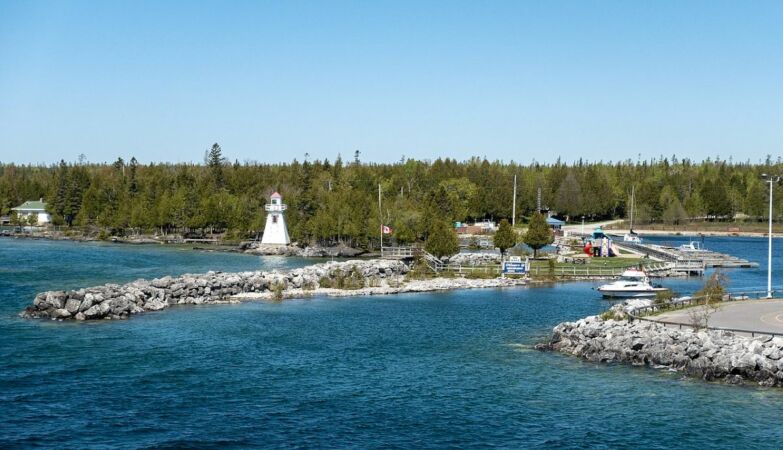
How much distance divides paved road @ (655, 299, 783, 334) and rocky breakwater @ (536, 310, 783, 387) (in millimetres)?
2529

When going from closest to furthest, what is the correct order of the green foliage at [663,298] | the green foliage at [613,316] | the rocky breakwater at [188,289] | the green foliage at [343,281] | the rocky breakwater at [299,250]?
the green foliage at [613,316] < the green foliage at [663,298] < the rocky breakwater at [188,289] < the green foliage at [343,281] < the rocky breakwater at [299,250]

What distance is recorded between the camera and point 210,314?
174ft

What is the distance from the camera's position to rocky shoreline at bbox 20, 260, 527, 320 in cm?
5059

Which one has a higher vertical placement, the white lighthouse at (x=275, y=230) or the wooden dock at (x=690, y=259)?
the white lighthouse at (x=275, y=230)

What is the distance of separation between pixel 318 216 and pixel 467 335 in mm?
75115

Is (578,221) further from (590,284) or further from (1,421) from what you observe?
(1,421)

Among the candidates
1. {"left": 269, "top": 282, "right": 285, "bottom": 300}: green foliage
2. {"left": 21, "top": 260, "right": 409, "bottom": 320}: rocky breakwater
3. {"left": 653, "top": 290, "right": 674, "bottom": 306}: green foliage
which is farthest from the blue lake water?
{"left": 269, "top": 282, "right": 285, "bottom": 300}: green foliage

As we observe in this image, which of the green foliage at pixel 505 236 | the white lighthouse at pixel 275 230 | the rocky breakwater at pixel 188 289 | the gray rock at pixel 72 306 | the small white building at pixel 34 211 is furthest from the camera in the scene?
the small white building at pixel 34 211

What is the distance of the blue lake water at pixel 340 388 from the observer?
93.0 ft

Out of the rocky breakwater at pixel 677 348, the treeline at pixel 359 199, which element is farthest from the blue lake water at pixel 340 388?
the treeline at pixel 359 199

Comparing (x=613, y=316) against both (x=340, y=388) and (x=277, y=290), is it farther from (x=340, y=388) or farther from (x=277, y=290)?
(x=277, y=290)

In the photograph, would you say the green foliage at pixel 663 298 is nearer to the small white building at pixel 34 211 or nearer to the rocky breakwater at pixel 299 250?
the rocky breakwater at pixel 299 250

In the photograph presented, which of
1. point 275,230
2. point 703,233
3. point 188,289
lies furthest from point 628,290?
point 703,233

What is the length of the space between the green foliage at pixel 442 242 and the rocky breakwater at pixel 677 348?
115 ft
